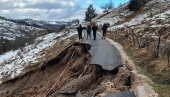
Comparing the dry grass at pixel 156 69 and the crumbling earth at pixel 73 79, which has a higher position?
the dry grass at pixel 156 69

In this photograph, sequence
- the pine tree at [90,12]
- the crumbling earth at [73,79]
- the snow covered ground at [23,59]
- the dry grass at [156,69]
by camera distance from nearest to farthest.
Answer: the dry grass at [156,69] → the crumbling earth at [73,79] → the snow covered ground at [23,59] → the pine tree at [90,12]

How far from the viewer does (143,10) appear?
79750 millimetres

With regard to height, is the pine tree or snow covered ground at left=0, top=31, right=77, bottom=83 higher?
the pine tree

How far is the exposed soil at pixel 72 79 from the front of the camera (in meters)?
18.3

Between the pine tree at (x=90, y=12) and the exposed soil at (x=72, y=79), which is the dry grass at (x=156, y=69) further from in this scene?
the pine tree at (x=90, y=12)

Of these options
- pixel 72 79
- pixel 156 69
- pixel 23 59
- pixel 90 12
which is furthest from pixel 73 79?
pixel 90 12

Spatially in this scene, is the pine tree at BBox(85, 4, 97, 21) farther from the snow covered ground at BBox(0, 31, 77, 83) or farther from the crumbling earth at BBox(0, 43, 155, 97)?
the crumbling earth at BBox(0, 43, 155, 97)

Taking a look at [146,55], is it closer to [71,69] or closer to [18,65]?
[71,69]

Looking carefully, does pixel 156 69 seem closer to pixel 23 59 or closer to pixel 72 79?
pixel 72 79

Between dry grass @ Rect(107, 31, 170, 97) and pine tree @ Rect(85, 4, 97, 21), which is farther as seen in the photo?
pine tree @ Rect(85, 4, 97, 21)

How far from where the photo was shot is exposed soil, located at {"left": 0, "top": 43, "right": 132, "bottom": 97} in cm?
1833

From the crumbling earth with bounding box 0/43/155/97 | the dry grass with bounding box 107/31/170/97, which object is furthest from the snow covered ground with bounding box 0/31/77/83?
the dry grass with bounding box 107/31/170/97

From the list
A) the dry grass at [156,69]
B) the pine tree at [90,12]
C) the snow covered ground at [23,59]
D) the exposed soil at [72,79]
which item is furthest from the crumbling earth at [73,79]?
the pine tree at [90,12]

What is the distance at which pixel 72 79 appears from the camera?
873 inches
